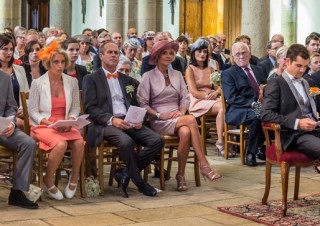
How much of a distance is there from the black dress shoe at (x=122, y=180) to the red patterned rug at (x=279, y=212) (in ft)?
3.16

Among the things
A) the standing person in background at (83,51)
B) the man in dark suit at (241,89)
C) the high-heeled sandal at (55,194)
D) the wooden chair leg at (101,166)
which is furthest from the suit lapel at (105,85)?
the standing person in background at (83,51)

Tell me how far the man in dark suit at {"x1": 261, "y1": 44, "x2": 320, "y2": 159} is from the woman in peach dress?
2.88 metres

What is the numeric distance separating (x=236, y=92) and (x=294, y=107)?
8.79ft

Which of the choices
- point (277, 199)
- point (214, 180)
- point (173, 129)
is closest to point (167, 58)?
point (173, 129)

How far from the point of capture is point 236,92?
9.52 meters

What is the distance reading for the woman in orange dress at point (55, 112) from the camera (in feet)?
23.3

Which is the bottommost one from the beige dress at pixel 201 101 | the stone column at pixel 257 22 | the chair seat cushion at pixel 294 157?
the chair seat cushion at pixel 294 157

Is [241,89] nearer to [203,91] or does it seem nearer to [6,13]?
[203,91]

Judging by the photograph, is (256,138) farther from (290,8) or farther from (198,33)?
(198,33)

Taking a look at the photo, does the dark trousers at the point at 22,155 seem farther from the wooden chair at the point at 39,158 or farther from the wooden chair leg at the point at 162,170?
the wooden chair leg at the point at 162,170

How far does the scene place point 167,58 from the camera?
7.97 m

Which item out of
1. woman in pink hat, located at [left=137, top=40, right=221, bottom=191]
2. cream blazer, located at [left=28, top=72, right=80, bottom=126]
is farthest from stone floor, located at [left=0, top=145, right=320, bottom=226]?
cream blazer, located at [left=28, top=72, right=80, bottom=126]

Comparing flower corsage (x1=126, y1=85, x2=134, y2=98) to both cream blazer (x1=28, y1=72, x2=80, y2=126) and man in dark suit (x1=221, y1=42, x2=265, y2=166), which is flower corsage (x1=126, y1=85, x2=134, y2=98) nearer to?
cream blazer (x1=28, y1=72, x2=80, y2=126)

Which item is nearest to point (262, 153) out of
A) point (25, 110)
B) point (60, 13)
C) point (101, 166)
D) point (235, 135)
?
point (235, 135)
